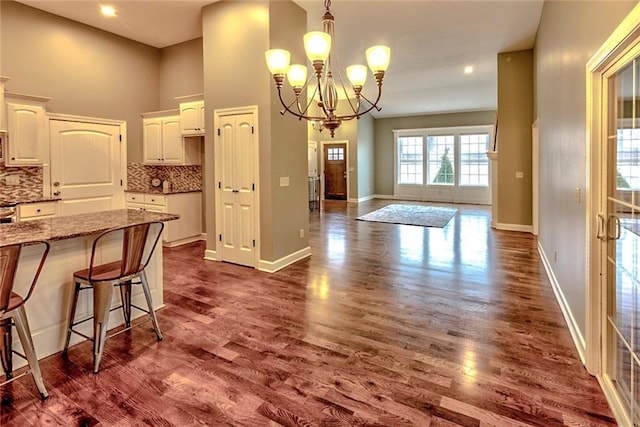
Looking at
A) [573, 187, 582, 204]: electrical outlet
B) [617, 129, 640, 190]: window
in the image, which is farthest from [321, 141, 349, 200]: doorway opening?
[617, 129, 640, 190]: window

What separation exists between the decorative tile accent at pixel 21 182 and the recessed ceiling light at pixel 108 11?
2.35 metres

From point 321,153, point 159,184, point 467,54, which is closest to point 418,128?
point 321,153

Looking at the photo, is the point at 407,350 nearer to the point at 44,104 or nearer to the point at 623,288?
the point at 623,288

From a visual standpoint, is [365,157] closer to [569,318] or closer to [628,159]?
[569,318]

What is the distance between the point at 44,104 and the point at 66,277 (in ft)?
11.3

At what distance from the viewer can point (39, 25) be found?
4.98 metres

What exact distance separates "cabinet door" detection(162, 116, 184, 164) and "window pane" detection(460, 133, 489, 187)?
937cm

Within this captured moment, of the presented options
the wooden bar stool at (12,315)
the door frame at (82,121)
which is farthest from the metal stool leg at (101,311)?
the door frame at (82,121)

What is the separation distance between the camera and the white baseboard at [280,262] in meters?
4.55

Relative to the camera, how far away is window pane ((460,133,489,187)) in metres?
11.7

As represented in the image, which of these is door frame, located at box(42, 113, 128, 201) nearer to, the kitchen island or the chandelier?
the kitchen island

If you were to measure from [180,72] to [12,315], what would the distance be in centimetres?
529

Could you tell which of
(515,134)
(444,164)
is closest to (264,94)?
(515,134)

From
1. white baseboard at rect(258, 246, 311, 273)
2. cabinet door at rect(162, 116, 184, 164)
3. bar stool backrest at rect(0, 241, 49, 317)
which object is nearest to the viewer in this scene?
bar stool backrest at rect(0, 241, 49, 317)
